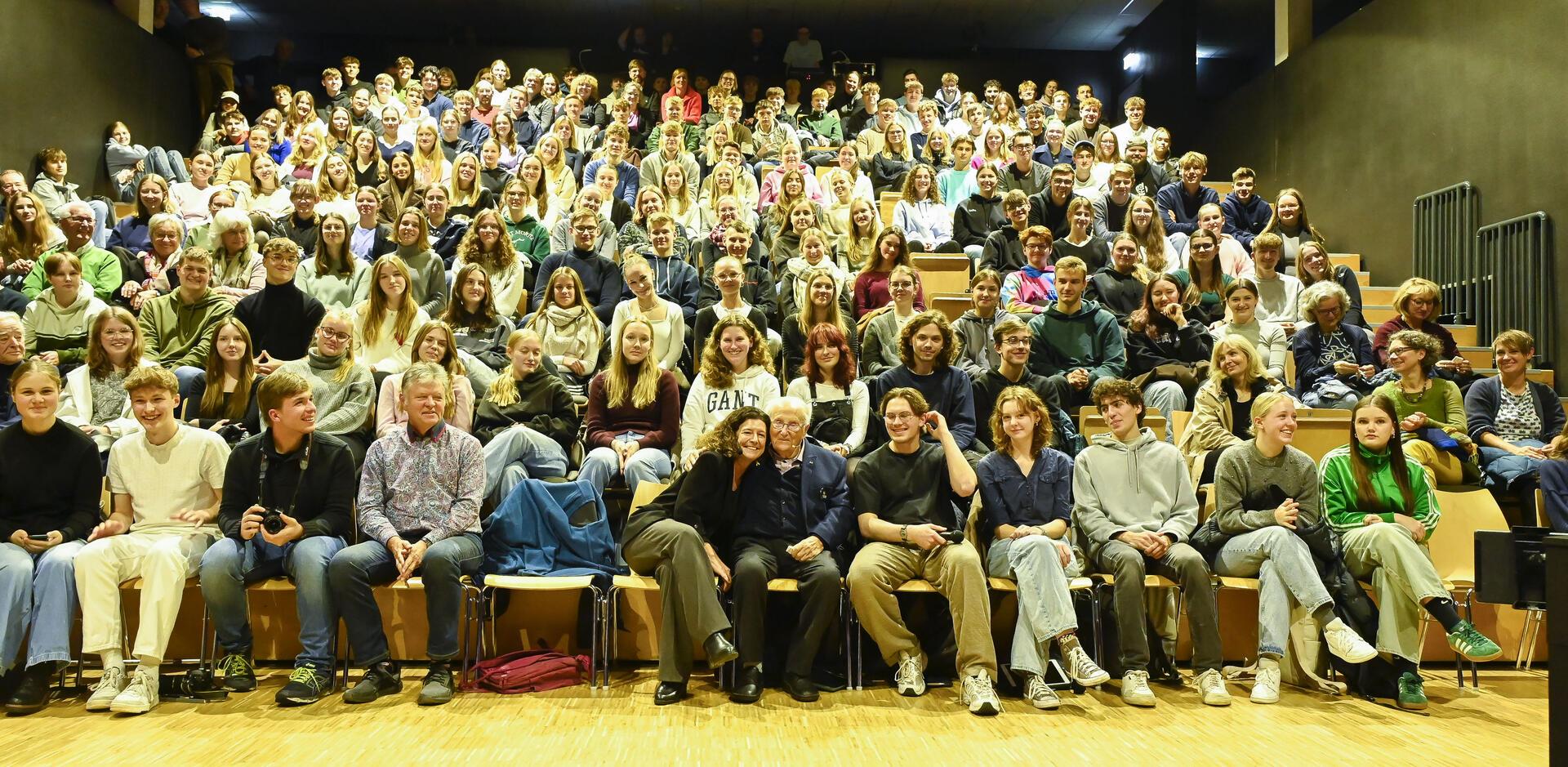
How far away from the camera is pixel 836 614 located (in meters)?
3.74

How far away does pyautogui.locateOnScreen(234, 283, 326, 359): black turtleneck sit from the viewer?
198 inches

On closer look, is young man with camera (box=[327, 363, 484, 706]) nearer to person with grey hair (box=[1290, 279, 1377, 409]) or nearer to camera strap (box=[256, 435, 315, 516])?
camera strap (box=[256, 435, 315, 516])

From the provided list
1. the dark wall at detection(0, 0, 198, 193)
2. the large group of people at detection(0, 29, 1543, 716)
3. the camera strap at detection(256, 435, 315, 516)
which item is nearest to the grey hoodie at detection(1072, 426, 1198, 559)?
Answer: the large group of people at detection(0, 29, 1543, 716)

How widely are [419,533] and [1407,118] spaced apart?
6.84 metres

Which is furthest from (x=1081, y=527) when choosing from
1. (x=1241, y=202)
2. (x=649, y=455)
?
(x=1241, y=202)

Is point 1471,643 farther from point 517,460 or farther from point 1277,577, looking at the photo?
point 517,460

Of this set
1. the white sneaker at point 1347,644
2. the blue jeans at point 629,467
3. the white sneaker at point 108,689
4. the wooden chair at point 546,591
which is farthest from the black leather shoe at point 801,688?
the white sneaker at point 108,689

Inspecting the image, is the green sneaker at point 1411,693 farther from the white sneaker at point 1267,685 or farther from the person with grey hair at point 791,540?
the person with grey hair at point 791,540

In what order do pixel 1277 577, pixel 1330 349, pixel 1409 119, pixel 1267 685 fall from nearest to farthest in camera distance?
pixel 1267 685
pixel 1277 577
pixel 1330 349
pixel 1409 119

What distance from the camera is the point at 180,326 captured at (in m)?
5.03

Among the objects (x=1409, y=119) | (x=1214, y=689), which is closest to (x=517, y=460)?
(x=1214, y=689)

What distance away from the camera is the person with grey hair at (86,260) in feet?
18.7

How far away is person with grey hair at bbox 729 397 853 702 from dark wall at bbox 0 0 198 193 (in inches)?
270

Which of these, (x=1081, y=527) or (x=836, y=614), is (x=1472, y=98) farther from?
(x=836, y=614)
